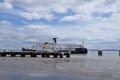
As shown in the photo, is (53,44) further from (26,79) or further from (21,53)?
(26,79)

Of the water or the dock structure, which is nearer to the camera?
the water

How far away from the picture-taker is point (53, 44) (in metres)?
164

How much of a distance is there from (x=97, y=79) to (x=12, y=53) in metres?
74.5

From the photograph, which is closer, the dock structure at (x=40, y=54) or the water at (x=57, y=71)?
the water at (x=57, y=71)

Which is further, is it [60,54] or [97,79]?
[60,54]

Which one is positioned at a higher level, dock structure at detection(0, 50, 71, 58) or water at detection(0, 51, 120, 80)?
dock structure at detection(0, 50, 71, 58)

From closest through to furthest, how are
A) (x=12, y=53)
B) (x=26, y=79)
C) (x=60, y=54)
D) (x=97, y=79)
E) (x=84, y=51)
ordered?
(x=26, y=79) → (x=97, y=79) → (x=60, y=54) → (x=12, y=53) → (x=84, y=51)

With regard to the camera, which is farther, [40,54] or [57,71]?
[40,54]

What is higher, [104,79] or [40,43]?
[40,43]

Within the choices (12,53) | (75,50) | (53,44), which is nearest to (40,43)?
(53,44)

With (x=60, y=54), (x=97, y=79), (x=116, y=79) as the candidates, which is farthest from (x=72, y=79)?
(x=60, y=54)

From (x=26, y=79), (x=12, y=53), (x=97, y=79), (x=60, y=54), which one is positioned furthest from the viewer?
(x=12, y=53)

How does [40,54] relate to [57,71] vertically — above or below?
above

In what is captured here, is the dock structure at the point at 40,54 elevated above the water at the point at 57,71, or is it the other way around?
the dock structure at the point at 40,54
